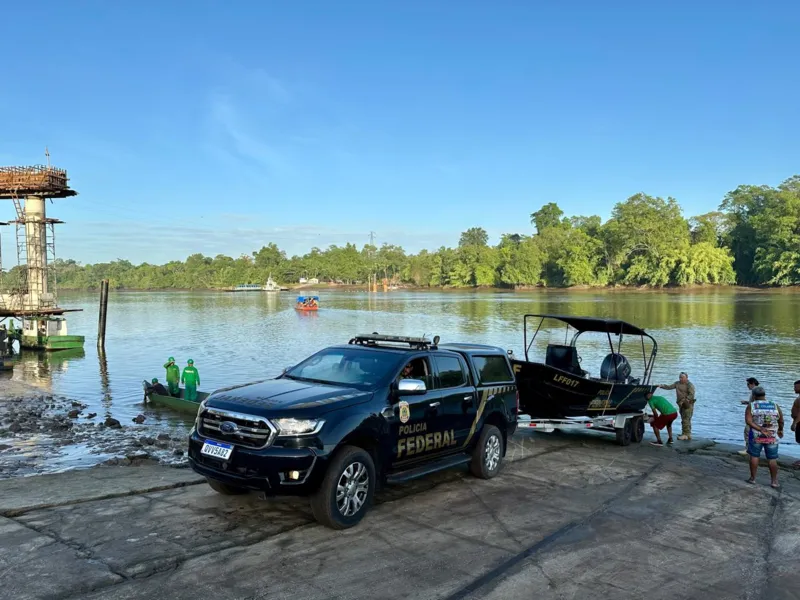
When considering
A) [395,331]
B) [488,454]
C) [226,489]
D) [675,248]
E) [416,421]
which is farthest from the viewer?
[675,248]

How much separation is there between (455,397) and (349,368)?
1.59 metres

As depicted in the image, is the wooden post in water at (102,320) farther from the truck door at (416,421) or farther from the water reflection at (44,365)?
the truck door at (416,421)

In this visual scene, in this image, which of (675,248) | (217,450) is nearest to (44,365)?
(217,450)

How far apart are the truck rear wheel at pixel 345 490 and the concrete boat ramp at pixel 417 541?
0.59 feet

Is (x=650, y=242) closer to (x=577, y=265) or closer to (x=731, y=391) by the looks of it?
(x=577, y=265)

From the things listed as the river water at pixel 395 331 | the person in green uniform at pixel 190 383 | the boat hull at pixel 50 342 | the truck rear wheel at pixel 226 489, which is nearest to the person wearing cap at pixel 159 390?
the river water at pixel 395 331

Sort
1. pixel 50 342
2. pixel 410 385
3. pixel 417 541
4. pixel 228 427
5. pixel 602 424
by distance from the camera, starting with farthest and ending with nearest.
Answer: pixel 50 342 < pixel 602 424 < pixel 410 385 < pixel 228 427 < pixel 417 541

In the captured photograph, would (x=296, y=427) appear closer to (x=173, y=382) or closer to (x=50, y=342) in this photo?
(x=173, y=382)

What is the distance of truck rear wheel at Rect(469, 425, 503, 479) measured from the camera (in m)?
9.18

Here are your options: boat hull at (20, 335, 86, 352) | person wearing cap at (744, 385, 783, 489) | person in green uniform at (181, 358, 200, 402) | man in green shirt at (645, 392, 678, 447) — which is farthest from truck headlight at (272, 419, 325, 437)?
boat hull at (20, 335, 86, 352)

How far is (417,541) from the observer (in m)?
6.72

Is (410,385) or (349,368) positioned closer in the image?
(410,385)

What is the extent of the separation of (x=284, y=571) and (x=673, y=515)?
5148mm

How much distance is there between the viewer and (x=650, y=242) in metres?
132
